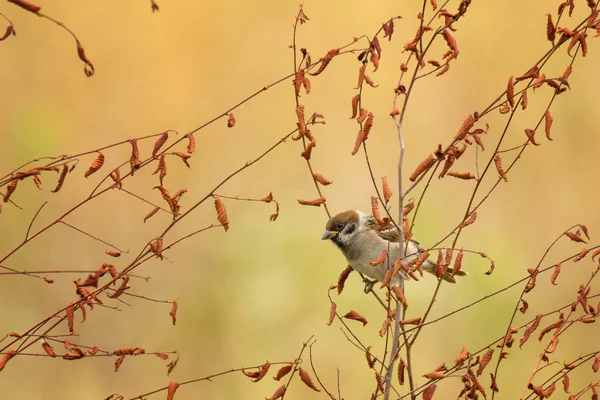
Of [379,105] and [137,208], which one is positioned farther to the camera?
[379,105]

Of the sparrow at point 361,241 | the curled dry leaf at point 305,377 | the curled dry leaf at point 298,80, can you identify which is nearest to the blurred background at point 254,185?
the sparrow at point 361,241

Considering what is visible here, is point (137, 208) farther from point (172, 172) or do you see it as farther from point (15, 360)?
point (15, 360)

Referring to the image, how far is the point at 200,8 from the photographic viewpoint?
554 centimetres

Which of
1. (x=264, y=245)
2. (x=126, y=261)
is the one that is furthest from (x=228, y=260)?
(x=126, y=261)

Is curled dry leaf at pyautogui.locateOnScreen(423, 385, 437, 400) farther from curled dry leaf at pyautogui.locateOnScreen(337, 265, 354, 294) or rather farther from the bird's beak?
the bird's beak

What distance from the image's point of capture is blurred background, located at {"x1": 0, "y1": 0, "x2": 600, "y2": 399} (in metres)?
4.66

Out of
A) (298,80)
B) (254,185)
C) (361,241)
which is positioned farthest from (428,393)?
(254,185)

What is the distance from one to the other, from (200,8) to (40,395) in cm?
249

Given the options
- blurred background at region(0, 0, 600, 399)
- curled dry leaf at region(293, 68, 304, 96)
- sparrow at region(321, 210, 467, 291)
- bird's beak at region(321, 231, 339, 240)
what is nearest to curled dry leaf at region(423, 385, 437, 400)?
curled dry leaf at region(293, 68, 304, 96)

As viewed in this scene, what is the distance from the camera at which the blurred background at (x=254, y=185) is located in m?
4.66

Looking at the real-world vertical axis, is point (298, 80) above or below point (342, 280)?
above

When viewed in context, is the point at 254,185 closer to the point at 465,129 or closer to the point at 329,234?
the point at 329,234

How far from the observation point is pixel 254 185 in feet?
17.3

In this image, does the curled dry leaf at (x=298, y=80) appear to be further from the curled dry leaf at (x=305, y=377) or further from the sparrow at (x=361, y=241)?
the sparrow at (x=361, y=241)
